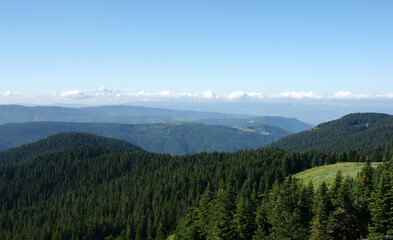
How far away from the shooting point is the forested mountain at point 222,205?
136 feet

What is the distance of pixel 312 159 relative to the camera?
127 metres

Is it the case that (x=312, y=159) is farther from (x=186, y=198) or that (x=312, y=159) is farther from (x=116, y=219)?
(x=116, y=219)

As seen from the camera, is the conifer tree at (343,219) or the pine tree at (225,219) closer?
the conifer tree at (343,219)

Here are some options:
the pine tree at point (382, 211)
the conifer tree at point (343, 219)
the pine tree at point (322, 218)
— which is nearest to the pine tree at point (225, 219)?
the pine tree at point (322, 218)

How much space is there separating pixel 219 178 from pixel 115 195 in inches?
2659

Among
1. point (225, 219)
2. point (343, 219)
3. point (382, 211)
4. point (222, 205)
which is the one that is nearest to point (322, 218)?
point (343, 219)

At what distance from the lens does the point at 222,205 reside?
161 feet

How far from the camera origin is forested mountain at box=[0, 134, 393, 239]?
136 feet

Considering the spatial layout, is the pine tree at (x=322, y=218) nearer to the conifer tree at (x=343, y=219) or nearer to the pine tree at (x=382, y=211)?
the conifer tree at (x=343, y=219)

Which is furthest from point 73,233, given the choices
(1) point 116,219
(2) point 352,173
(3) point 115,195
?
(2) point 352,173

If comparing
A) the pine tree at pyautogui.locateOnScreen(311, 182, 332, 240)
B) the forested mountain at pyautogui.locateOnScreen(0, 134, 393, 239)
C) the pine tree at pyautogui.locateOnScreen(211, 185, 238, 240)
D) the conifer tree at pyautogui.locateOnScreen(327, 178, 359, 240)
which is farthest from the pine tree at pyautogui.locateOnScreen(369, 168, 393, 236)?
the pine tree at pyautogui.locateOnScreen(211, 185, 238, 240)

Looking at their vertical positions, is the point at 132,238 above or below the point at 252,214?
below

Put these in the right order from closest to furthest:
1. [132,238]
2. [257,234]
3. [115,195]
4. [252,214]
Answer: [257,234] < [252,214] < [132,238] < [115,195]

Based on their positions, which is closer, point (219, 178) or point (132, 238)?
point (132, 238)
